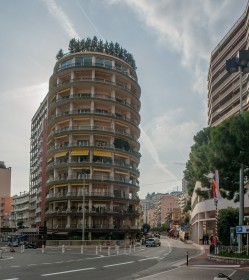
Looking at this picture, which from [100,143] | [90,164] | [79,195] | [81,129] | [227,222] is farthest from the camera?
[100,143]

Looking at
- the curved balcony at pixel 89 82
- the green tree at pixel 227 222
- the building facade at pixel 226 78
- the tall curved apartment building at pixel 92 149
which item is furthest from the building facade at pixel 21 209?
the green tree at pixel 227 222

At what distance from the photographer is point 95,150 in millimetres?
77000

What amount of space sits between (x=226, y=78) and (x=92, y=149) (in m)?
27.9

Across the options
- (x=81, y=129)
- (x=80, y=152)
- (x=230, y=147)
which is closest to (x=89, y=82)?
(x=81, y=129)

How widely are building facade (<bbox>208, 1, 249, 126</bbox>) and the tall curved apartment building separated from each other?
1586 cm

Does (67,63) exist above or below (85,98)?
above

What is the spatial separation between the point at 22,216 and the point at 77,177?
288 feet

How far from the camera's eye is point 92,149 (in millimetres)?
76688

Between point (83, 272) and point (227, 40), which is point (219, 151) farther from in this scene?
point (227, 40)

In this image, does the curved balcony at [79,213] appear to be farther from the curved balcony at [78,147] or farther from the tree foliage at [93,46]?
the tree foliage at [93,46]

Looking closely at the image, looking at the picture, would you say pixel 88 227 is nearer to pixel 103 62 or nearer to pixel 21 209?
pixel 103 62

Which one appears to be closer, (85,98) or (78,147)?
(78,147)

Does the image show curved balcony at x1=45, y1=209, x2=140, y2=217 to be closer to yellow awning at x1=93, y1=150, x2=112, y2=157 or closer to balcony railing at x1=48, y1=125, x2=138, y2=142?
yellow awning at x1=93, y1=150, x2=112, y2=157

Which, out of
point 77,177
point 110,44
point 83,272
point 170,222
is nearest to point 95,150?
point 77,177
